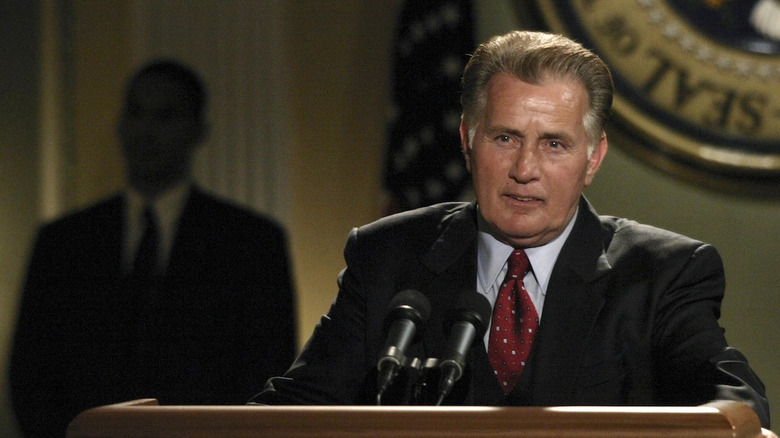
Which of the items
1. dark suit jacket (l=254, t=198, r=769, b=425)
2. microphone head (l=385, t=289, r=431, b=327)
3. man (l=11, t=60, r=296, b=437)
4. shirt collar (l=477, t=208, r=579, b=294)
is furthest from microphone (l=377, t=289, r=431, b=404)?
man (l=11, t=60, r=296, b=437)

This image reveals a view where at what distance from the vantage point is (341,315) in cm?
208

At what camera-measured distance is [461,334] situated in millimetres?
1426

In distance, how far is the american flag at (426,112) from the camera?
4.23 meters

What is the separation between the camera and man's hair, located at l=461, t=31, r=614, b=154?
1.90 meters

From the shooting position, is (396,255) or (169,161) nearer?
(396,255)

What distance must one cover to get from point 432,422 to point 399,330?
0.65 feet

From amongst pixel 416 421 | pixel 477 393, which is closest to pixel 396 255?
pixel 477 393

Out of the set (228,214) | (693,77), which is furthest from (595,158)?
(228,214)

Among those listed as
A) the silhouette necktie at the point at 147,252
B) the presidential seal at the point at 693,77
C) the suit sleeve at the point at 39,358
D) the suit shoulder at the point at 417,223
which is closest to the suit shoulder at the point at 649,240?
the suit shoulder at the point at 417,223

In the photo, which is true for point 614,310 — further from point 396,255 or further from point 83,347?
point 83,347

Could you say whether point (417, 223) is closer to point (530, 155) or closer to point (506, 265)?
point (506, 265)

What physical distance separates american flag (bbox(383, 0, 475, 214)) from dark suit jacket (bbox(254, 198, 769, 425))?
84.3 inches

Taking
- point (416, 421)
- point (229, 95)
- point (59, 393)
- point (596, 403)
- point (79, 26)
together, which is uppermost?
point (79, 26)

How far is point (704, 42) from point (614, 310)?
2496 mm
